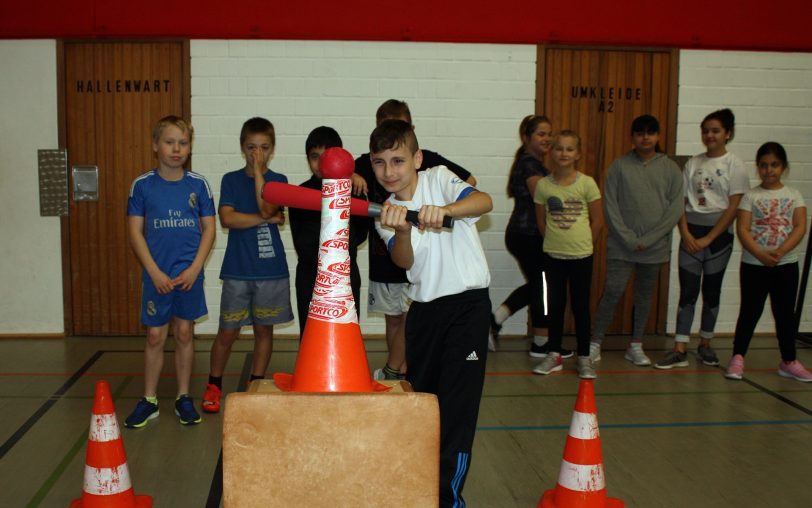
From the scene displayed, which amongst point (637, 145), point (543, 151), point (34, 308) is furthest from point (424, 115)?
point (34, 308)

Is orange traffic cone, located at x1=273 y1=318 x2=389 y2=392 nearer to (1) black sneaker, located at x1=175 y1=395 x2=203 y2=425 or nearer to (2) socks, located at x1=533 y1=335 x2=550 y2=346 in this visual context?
(1) black sneaker, located at x1=175 y1=395 x2=203 y2=425

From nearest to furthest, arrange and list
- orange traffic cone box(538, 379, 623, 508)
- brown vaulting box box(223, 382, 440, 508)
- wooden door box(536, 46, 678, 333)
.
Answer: brown vaulting box box(223, 382, 440, 508)
orange traffic cone box(538, 379, 623, 508)
wooden door box(536, 46, 678, 333)

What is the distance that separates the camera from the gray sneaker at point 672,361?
4.79m

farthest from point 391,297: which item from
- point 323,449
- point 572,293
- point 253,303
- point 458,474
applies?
point 323,449

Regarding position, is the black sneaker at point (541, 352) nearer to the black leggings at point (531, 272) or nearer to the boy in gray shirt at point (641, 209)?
the black leggings at point (531, 272)

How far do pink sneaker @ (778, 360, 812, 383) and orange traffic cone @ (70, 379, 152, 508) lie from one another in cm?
392

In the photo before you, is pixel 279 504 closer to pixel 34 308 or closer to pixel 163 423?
pixel 163 423

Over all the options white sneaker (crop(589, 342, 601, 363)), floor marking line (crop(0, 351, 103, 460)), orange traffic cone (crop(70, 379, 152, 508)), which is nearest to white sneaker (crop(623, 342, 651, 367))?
white sneaker (crop(589, 342, 601, 363))

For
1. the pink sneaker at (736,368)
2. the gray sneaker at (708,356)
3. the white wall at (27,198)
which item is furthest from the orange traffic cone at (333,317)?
the white wall at (27,198)

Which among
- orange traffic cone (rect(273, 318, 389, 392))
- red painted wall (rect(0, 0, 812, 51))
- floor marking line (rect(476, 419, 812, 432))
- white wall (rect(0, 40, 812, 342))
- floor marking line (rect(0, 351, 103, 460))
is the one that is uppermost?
red painted wall (rect(0, 0, 812, 51))

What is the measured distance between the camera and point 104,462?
2.49 m

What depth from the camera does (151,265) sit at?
3.44 meters

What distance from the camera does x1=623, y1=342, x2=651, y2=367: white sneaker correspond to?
4863 mm

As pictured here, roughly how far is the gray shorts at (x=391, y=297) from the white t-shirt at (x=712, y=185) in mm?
2195
